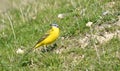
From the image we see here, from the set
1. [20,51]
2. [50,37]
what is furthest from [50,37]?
[20,51]

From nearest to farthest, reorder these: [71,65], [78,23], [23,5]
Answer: [71,65]
[78,23]
[23,5]

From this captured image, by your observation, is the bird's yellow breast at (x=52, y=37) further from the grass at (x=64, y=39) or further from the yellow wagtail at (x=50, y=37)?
the grass at (x=64, y=39)

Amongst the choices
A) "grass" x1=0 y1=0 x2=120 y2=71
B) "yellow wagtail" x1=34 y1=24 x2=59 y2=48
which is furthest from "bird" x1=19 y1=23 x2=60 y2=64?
"grass" x1=0 y1=0 x2=120 y2=71

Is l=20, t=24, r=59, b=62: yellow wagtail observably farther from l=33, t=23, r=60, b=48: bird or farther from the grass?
the grass

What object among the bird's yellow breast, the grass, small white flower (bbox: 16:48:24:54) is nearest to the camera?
the grass

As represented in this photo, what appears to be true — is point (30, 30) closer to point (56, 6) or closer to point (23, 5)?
point (56, 6)

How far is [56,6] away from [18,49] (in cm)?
352

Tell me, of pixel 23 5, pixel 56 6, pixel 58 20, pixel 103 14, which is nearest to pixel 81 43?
pixel 103 14

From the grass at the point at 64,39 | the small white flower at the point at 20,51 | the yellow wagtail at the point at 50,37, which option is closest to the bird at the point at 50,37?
the yellow wagtail at the point at 50,37

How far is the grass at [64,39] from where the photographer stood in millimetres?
10688

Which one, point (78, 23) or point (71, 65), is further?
point (78, 23)

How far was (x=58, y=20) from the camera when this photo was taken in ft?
45.7

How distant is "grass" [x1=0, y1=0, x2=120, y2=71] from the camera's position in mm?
10688

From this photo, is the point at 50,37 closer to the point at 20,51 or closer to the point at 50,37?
the point at 50,37
